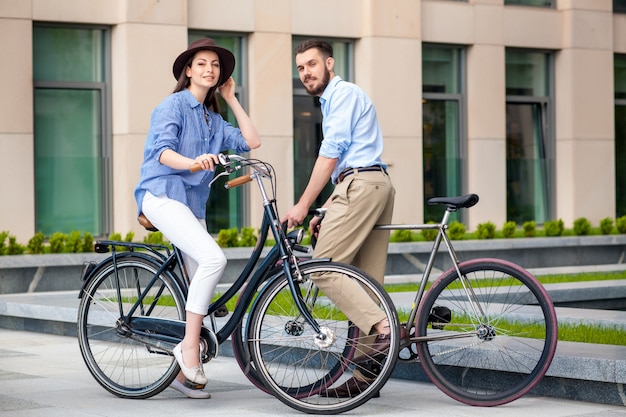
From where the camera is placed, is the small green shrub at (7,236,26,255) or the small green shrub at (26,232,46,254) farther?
the small green shrub at (26,232,46,254)

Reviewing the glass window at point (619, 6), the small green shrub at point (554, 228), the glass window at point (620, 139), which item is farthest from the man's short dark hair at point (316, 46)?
the glass window at point (619, 6)

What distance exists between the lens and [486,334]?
651 centimetres

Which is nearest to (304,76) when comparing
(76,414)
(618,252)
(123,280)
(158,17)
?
(123,280)

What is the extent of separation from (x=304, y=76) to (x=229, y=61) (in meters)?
0.47

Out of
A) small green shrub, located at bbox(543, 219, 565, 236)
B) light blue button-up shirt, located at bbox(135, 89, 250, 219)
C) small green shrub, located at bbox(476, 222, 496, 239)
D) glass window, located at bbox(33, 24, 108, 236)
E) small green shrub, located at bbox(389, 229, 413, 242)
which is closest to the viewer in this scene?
light blue button-up shirt, located at bbox(135, 89, 250, 219)

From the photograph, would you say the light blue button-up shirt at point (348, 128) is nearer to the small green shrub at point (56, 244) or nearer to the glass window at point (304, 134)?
the small green shrub at point (56, 244)

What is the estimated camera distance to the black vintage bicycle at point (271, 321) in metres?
6.33

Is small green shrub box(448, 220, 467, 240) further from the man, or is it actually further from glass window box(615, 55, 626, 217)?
the man

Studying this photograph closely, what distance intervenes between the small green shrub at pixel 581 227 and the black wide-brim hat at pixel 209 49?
13.8 m

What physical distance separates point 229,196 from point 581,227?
5.86 m

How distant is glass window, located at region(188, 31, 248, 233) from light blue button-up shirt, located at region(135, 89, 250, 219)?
37.5 feet

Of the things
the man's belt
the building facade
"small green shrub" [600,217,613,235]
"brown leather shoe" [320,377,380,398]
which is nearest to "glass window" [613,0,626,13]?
the building facade

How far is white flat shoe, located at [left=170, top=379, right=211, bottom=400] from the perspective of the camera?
6969 millimetres

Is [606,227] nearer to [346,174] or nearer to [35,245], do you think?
[35,245]
